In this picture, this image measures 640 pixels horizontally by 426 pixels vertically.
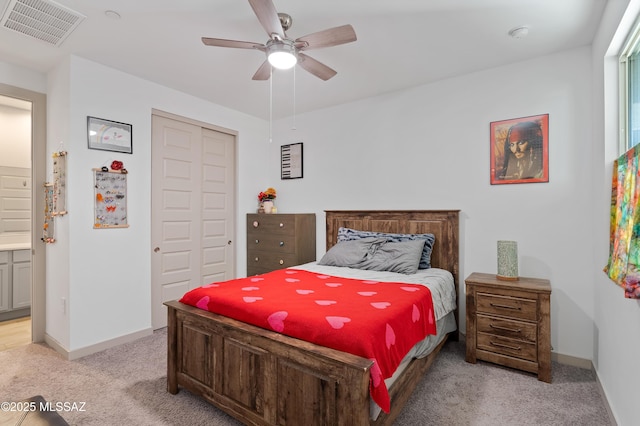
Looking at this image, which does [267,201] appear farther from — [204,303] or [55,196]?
[204,303]

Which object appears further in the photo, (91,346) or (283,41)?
(91,346)

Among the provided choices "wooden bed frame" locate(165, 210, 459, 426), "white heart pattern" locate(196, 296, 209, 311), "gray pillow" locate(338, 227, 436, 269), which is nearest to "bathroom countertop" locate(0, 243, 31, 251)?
"wooden bed frame" locate(165, 210, 459, 426)

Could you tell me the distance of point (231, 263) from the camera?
4324mm

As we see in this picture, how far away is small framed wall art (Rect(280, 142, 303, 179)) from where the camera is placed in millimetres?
4445

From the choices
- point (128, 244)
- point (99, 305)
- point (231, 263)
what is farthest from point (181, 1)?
point (231, 263)

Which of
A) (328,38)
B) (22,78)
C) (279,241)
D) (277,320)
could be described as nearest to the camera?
(277,320)

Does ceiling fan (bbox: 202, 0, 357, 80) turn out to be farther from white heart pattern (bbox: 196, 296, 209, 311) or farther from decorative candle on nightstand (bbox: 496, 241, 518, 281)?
decorative candle on nightstand (bbox: 496, 241, 518, 281)

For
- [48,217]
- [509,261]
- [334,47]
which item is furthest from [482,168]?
[48,217]

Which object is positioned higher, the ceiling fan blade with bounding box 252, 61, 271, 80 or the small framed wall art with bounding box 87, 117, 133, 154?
the ceiling fan blade with bounding box 252, 61, 271, 80

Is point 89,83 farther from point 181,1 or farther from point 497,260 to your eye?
point 497,260

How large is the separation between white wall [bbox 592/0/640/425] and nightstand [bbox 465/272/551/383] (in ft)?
1.13

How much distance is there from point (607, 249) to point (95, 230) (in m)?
4.09

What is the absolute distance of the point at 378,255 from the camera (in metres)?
3.12

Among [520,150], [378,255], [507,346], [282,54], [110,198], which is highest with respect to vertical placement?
[282,54]
